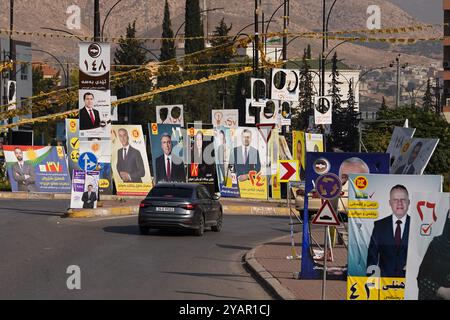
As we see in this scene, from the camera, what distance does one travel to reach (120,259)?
21.2m

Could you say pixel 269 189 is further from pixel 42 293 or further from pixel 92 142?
pixel 42 293

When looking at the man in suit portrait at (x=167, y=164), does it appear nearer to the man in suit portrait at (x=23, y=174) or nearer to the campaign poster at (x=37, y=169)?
the campaign poster at (x=37, y=169)

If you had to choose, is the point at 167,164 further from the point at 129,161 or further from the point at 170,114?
the point at 170,114

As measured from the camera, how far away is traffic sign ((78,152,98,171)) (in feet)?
109

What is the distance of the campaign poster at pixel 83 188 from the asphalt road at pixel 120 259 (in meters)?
0.83

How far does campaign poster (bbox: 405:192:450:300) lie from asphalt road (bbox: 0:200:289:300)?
3.36 meters

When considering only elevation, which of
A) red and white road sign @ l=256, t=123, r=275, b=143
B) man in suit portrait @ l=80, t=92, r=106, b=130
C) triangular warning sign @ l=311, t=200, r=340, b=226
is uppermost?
man in suit portrait @ l=80, t=92, r=106, b=130

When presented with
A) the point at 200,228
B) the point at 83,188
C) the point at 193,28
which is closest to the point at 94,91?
the point at 83,188

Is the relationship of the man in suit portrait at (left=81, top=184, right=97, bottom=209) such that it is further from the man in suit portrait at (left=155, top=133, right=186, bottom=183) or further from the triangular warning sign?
the triangular warning sign

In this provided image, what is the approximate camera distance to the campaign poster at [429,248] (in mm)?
13289

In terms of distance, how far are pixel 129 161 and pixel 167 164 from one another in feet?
5.24

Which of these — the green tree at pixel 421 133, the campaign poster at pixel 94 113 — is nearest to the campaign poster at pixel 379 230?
the campaign poster at pixel 94 113

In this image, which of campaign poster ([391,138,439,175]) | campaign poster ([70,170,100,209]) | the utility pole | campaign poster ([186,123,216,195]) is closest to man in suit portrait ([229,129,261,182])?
campaign poster ([186,123,216,195])

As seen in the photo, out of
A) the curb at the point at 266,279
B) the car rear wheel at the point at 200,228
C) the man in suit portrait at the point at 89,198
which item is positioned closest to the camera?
the curb at the point at 266,279
